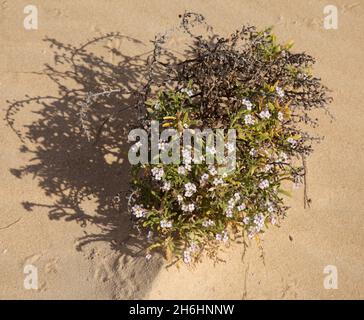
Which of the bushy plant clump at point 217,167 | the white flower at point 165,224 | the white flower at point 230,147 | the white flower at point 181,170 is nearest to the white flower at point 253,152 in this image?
the bushy plant clump at point 217,167

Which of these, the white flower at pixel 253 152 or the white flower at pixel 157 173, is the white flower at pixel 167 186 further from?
the white flower at pixel 253 152

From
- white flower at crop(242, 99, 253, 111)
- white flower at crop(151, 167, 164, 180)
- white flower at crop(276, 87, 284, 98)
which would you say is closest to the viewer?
white flower at crop(151, 167, 164, 180)

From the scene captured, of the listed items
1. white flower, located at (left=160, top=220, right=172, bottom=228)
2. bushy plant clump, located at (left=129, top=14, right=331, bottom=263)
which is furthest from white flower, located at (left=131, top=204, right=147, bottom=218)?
white flower, located at (left=160, top=220, right=172, bottom=228)

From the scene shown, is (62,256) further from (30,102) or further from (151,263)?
(30,102)

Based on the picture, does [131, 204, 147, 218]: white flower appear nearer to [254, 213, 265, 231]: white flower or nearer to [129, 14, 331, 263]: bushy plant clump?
[129, 14, 331, 263]: bushy plant clump

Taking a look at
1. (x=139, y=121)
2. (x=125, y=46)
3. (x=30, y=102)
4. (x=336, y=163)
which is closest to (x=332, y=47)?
(x=336, y=163)

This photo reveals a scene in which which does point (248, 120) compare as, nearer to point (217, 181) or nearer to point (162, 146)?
point (217, 181)
